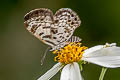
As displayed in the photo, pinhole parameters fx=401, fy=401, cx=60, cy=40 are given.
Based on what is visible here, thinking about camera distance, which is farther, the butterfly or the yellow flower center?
the yellow flower center

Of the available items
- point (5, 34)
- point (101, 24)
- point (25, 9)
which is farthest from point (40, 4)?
point (101, 24)

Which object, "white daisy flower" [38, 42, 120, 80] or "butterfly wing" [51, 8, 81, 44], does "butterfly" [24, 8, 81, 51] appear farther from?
"white daisy flower" [38, 42, 120, 80]

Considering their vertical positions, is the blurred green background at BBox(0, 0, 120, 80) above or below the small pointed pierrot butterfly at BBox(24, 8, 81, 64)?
below

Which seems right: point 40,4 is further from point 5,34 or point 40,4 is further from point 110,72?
point 110,72

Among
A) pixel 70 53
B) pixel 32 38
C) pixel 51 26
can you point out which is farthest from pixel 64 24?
pixel 32 38

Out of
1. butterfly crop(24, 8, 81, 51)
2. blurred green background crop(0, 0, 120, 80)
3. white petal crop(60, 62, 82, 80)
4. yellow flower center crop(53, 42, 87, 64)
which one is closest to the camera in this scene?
white petal crop(60, 62, 82, 80)

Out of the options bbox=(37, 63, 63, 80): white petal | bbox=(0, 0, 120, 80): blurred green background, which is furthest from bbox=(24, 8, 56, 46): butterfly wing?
bbox=(0, 0, 120, 80): blurred green background

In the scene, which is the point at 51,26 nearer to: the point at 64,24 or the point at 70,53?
the point at 64,24
